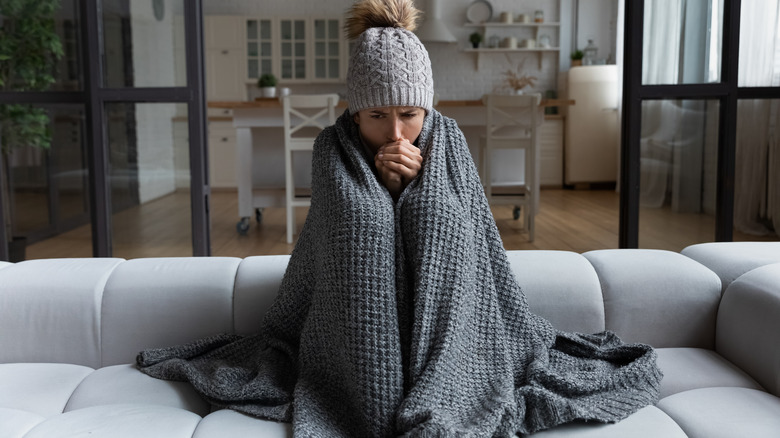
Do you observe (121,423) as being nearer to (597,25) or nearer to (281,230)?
(281,230)

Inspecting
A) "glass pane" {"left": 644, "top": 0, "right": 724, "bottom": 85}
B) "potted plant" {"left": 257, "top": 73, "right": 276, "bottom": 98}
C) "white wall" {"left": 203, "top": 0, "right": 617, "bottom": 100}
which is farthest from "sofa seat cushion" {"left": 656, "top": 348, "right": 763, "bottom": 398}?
"white wall" {"left": 203, "top": 0, "right": 617, "bottom": 100}

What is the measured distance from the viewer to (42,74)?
2.94 m

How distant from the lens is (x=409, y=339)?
129 cm

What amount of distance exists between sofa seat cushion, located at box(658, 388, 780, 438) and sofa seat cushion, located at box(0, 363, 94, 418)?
1140 millimetres

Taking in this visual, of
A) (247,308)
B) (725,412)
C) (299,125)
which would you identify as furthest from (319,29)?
(725,412)

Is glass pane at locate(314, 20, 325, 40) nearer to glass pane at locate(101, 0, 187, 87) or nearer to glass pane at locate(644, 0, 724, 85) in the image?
glass pane at locate(101, 0, 187, 87)

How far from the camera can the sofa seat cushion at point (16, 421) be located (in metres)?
1.24

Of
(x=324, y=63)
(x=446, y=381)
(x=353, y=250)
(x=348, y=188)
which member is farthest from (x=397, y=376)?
(x=324, y=63)

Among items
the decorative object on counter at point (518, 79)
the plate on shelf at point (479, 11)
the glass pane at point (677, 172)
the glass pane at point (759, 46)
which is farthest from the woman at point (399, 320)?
the plate on shelf at point (479, 11)

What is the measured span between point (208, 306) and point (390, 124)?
0.60m

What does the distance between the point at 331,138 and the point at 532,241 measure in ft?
10.3

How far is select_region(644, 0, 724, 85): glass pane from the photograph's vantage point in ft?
9.35

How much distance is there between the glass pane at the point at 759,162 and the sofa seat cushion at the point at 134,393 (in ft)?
7.73

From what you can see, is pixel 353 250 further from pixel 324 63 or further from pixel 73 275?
pixel 324 63
